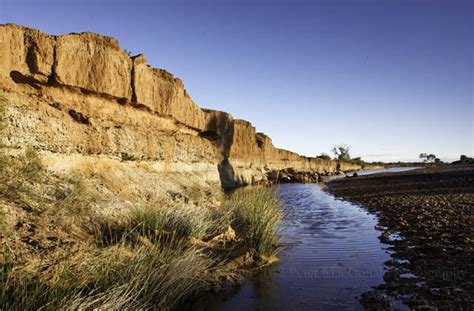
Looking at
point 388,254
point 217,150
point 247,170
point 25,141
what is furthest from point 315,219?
point 247,170

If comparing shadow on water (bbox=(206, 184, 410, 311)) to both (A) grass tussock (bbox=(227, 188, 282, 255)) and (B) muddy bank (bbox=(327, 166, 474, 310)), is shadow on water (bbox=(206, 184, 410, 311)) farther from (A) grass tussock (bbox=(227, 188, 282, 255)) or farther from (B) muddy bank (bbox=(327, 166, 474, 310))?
(A) grass tussock (bbox=(227, 188, 282, 255))

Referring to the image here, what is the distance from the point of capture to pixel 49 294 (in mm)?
3982

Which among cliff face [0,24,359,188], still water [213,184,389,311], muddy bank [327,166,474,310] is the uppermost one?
cliff face [0,24,359,188]

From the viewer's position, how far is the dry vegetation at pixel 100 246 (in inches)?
164

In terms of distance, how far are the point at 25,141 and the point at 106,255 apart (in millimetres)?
5870

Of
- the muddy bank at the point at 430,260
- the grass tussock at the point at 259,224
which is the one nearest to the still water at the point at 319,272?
the muddy bank at the point at 430,260

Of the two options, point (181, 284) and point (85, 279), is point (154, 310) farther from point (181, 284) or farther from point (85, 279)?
point (85, 279)

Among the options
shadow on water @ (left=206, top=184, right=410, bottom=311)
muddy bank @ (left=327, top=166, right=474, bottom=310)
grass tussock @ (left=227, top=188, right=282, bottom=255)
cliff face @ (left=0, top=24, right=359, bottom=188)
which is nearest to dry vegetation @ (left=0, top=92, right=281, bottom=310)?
grass tussock @ (left=227, top=188, right=282, bottom=255)

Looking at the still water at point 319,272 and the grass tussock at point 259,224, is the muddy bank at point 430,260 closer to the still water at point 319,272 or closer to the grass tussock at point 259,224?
the still water at point 319,272

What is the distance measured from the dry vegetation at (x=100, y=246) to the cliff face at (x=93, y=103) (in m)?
1.68

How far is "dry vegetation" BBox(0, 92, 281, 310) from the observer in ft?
13.7

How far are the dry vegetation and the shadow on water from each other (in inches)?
20.3

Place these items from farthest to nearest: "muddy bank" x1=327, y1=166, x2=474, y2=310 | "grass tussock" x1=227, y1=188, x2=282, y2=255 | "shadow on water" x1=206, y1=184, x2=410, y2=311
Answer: "grass tussock" x1=227, y1=188, x2=282, y2=255 < "shadow on water" x1=206, y1=184, x2=410, y2=311 < "muddy bank" x1=327, y1=166, x2=474, y2=310

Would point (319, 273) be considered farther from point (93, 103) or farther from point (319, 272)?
point (93, 103)
